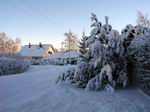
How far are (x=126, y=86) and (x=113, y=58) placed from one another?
0.86m

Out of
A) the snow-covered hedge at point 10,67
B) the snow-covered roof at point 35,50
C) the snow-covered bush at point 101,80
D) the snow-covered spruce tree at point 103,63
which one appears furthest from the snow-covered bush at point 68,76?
the snow-covered roof at point 35,50

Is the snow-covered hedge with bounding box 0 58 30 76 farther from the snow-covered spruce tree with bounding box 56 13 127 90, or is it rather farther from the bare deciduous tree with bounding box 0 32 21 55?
the bare deciduous tree with bounding box 0 32 21 55

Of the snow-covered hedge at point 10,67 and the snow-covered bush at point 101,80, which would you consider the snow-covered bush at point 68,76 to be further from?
the snow-covered hedge at point 10,67

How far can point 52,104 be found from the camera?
5883mm

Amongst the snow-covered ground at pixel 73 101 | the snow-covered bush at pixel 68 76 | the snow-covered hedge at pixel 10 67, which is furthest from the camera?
the snow-covered hedge at pixel 10 67

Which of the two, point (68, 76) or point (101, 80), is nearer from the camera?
point (101, 80)

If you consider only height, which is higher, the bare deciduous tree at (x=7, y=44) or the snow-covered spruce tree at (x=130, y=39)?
the bare deciduous tree at (x=7, y=44)

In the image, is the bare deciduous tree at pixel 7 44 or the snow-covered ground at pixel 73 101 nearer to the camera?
the snow-covered ground at pixel 73 101

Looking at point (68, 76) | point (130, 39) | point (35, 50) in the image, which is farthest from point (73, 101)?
point (35, 50)

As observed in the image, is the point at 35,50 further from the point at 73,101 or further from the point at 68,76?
the point at 73,101

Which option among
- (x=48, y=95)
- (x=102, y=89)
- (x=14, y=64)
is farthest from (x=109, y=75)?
(x=14, y=64)

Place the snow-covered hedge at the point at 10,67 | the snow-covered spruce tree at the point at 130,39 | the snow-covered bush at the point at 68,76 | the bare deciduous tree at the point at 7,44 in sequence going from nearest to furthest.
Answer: the snow-covered spruce tree at the point at 130,39, the snow-covered bush at the point at 68,76, the snow-covered hedge at the point at 10,67, the bare deciduous tree at the point at 7,44

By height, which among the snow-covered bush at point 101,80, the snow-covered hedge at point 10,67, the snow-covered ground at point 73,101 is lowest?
the snow-covered ground at point 73,101

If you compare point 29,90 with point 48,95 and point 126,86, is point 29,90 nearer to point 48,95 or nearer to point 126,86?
point 48,95
